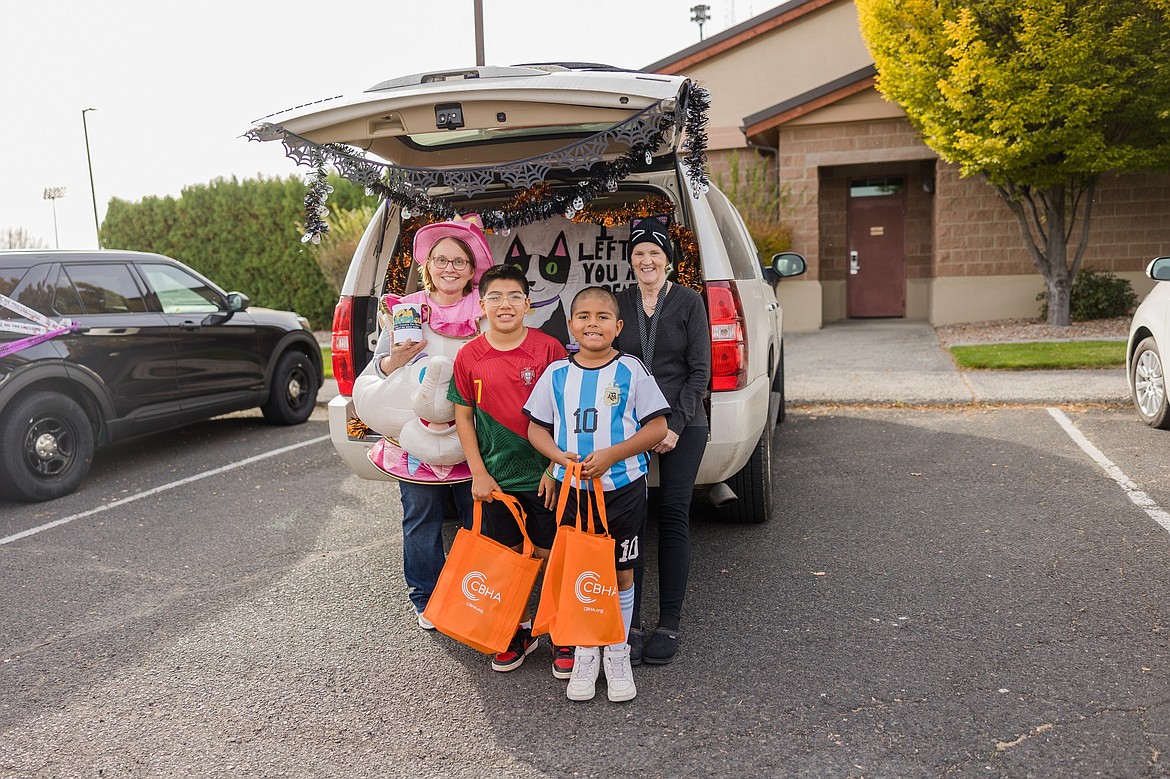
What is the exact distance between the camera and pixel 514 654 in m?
3.42

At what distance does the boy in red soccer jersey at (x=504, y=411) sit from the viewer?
10.8ft

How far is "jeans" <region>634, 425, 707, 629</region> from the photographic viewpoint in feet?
11.3

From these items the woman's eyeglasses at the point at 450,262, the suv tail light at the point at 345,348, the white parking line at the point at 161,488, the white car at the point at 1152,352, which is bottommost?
the white parking line at the point at 161,488

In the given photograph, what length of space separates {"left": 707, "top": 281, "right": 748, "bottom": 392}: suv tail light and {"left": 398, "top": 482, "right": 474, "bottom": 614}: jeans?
122 centimetres

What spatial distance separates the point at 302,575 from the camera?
4535 mm

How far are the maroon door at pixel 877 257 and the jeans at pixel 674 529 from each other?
46.2ft

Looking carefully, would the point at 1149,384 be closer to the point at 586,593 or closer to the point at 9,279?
the point at 586,593

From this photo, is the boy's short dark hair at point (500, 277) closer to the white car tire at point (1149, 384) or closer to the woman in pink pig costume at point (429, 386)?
the woman in pink pig costume at point (429, 386)

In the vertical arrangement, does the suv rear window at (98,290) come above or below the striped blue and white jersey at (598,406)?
above

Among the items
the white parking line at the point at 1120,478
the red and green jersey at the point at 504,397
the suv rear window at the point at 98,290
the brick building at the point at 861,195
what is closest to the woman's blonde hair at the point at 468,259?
Result: the red and green jersey at the point at 504,397

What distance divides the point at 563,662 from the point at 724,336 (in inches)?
62.4

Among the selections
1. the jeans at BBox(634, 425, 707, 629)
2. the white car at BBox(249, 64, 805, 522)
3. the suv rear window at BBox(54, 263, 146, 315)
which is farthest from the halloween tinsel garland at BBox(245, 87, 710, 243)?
the suv rear window at BBox(54, 263, 146, 315)

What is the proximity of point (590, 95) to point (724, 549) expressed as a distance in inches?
93.9

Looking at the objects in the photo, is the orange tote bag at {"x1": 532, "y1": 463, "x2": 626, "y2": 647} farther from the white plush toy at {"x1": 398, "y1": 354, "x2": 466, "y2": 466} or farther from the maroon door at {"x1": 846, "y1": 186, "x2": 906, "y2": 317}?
the maroon door at {"x1": 846, "y1": 186, "x2": 906, "y2": 317}
